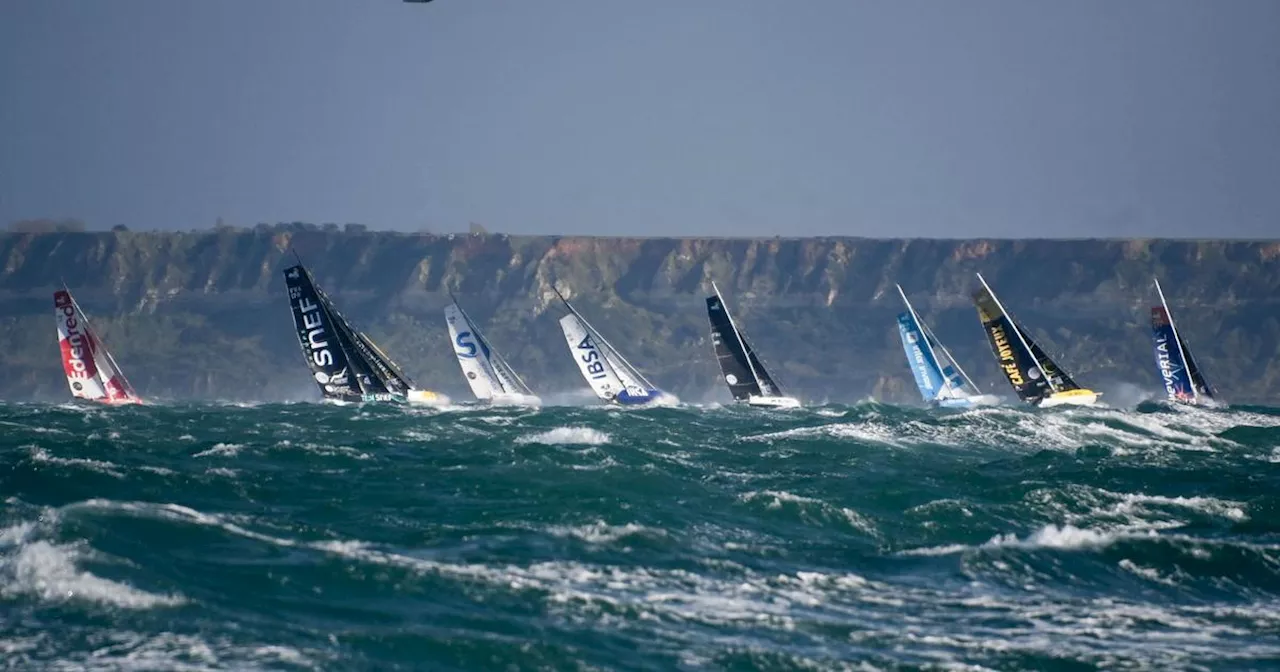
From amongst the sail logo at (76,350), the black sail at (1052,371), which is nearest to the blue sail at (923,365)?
the black sail at (1052,371)

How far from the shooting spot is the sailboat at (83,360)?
7438 centimetres

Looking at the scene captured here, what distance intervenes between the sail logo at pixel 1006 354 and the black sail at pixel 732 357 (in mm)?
11116

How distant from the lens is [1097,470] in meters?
33.6

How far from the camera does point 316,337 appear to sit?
2721 inches

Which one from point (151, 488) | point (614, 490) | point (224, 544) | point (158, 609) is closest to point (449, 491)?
point (614, 490)

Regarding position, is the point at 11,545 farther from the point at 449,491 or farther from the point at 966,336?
the point at 966,336

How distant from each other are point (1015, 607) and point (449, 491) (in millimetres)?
11077

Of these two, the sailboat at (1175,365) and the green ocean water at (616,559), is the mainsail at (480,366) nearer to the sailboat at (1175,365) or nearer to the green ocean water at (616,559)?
the sailboat at (1175,365)

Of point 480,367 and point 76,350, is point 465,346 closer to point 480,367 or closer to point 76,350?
point 480,367

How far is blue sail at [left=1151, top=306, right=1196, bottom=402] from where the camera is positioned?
79.4 meters

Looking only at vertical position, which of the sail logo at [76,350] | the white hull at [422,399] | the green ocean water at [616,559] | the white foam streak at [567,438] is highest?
the sail logo at [76,350]

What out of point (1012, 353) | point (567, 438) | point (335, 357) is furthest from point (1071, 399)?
point (567, 438)

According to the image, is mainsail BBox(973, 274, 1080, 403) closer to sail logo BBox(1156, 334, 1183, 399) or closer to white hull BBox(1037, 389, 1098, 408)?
white hull BBox(1037, 389, 1098, 408)

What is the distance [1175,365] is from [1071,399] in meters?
11.7
